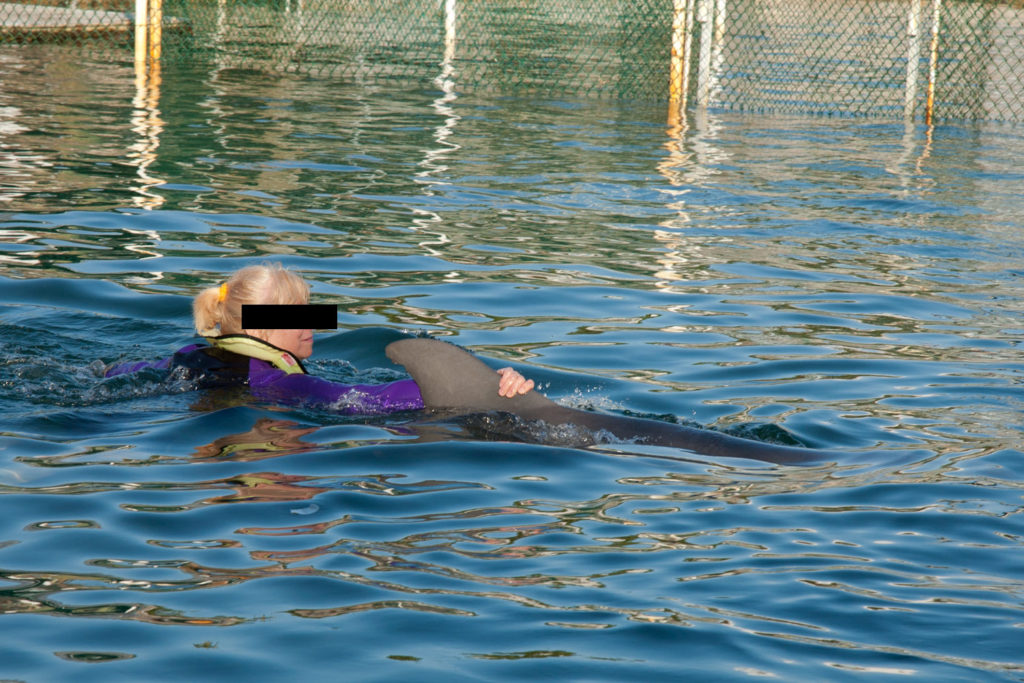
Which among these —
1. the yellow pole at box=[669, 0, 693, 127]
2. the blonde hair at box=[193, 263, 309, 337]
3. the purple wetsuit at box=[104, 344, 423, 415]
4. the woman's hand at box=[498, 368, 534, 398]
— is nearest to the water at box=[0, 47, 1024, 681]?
the purple wetsuit at box=[104, 344, 423, 415]

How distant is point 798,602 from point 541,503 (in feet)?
3.87

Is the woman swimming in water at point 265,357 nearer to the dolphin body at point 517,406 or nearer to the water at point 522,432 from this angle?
the water at point 522,432

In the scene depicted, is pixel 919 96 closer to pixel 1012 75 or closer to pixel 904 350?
pixel 1012 75

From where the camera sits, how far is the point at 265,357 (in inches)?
233

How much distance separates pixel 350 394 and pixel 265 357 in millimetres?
475

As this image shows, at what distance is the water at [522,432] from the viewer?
362 cm

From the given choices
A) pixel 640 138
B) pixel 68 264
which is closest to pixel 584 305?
pixel 68 264

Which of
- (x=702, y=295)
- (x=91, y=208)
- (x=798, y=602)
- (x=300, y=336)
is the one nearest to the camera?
(x=798, y=602)

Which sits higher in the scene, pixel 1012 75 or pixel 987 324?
pixel 1012 75

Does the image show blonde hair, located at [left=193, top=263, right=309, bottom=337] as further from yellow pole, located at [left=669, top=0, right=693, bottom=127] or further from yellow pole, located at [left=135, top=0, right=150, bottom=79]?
yellow pole, located at [left=135, top=0, right=150, bottom=79]

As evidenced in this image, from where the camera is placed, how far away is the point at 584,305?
8320 mm

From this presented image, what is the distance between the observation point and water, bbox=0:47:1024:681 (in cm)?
362

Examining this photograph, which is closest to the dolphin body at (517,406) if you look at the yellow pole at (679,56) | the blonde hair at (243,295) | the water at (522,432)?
the water at (522,432)

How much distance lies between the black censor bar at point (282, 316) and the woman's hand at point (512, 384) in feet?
2.98
